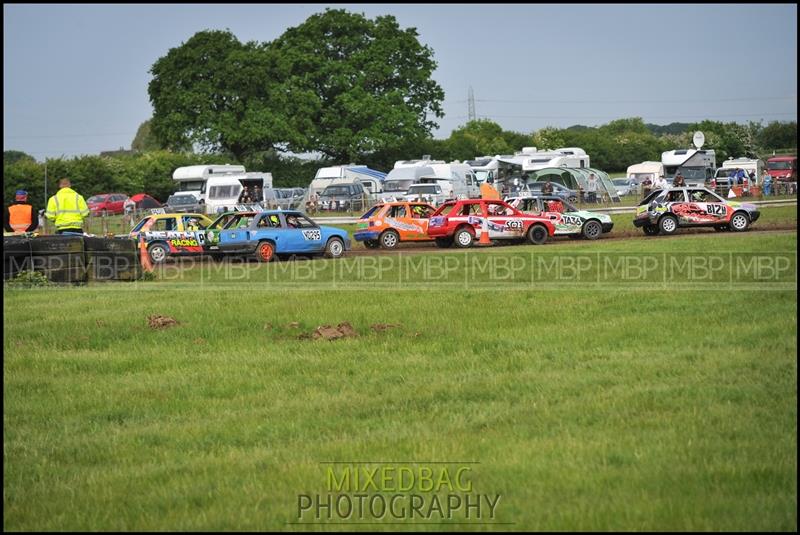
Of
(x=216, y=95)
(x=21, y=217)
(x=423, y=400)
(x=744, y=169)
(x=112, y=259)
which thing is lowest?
(x=423, y=400)

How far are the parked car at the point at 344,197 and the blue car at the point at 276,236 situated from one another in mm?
21203

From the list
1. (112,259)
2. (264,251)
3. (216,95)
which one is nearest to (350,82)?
(216,95)

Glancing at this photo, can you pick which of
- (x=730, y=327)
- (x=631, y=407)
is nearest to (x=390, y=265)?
(x=730, y=327)

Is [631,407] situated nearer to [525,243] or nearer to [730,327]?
[730,327]

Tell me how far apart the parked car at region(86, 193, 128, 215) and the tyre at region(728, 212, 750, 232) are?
3677 cm

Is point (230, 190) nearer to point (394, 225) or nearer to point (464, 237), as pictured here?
point (394, 225)

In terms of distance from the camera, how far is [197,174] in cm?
5750

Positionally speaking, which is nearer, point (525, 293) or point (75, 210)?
point (525, 293)

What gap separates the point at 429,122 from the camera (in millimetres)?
73750

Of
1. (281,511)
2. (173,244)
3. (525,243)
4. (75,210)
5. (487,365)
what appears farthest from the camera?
(525,243)

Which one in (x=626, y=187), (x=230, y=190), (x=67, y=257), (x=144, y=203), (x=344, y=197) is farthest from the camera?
(x=626, y=187)

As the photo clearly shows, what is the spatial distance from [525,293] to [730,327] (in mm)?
5013

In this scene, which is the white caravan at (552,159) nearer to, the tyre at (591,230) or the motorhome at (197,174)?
→ the motorhome at (197,174)

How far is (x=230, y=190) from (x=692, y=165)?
24322 mm
